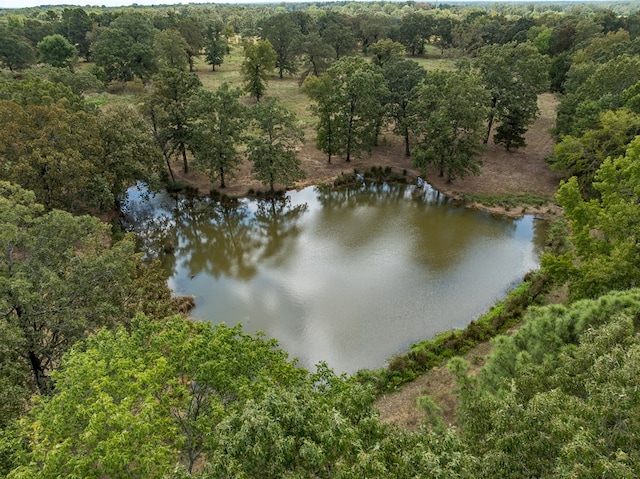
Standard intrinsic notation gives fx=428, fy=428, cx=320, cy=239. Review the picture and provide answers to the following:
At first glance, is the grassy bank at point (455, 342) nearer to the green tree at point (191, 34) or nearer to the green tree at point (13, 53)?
the green tree at point (191, 34)

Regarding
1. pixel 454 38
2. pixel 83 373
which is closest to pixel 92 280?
pixel 83 373

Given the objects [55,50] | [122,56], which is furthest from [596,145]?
[55,50]

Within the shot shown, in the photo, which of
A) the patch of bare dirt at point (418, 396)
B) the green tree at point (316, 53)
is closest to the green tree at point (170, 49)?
the green tree at point (316, 53)

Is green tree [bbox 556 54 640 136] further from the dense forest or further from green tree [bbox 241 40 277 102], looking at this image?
green tree [bbox 241 40 277 102]

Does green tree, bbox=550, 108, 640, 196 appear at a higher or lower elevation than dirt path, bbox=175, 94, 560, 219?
higher

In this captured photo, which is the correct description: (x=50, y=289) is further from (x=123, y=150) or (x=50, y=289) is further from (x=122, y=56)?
(x=122, y=56)

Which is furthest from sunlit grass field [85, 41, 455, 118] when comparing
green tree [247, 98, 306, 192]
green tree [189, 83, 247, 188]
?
green tree [189, 83, 247, 188]
